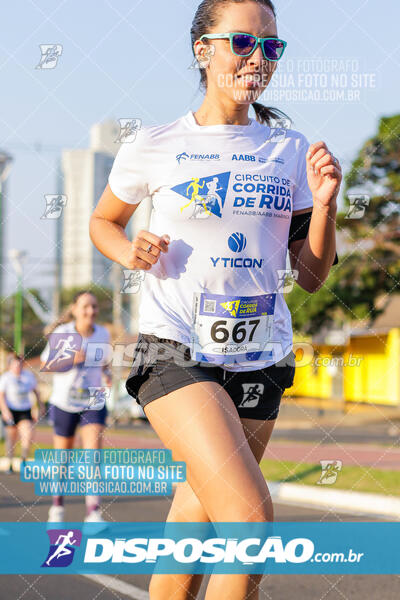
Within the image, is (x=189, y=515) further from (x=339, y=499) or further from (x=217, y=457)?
(x=339, y=499)

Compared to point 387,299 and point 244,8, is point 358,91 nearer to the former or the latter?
point 244,8

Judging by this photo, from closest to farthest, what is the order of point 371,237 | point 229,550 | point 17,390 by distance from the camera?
point 229,550 < point 17,390 < point 371,237

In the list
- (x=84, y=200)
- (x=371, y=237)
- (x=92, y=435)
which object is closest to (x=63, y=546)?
(x=92, y=435)

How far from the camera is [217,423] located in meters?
2.25

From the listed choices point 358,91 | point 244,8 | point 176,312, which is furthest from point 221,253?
point 358,91

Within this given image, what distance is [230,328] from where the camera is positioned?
99.2 inches

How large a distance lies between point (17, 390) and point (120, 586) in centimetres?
684

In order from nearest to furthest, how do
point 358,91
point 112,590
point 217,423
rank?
point 217,423
point 358,91
point 112,590

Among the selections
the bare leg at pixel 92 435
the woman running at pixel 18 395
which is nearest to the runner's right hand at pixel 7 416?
the woman running at pixel 18 395

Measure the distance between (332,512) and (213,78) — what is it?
539 cm

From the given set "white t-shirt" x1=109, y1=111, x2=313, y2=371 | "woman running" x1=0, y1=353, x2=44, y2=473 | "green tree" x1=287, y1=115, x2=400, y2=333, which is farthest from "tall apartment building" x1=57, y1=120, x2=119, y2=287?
"green tree" x1=287, y1=115, x2=400, y2=333

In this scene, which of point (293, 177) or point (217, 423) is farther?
point (293, 177)

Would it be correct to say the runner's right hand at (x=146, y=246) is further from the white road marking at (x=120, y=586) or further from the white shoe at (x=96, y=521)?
the white shoe at (x=96, y=521)

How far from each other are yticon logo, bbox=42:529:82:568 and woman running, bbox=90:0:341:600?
8.59 ft
